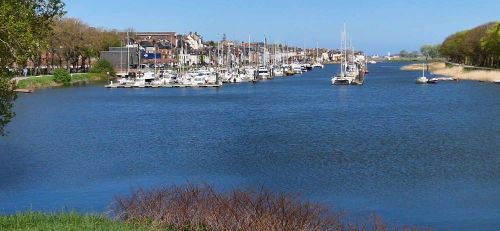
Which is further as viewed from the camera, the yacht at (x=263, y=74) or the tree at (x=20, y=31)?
the yacht at (x=263, y=74)

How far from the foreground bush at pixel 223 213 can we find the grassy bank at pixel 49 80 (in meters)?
72.6

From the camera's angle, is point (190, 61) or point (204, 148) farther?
point (190, 61)

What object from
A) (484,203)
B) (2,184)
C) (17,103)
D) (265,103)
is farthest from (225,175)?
(17,103)

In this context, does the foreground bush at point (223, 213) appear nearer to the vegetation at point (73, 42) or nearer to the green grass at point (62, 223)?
the green grass at point (62, 223)

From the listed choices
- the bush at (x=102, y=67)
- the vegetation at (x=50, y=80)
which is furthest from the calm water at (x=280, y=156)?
the bush at (x=102, y=67)

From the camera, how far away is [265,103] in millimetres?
69500

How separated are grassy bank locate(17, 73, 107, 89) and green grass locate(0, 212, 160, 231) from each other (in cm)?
7272

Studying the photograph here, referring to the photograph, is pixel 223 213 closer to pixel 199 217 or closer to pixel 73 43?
pixel 199 217

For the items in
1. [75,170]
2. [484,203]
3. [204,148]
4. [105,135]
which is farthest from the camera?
[105,135]

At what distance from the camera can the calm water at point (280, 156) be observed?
22.1 metres

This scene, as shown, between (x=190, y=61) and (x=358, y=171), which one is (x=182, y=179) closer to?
(x=358, y=171)

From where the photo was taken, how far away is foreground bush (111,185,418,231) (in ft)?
42.3

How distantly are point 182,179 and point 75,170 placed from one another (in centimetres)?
508

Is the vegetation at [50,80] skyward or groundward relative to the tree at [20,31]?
groundward
